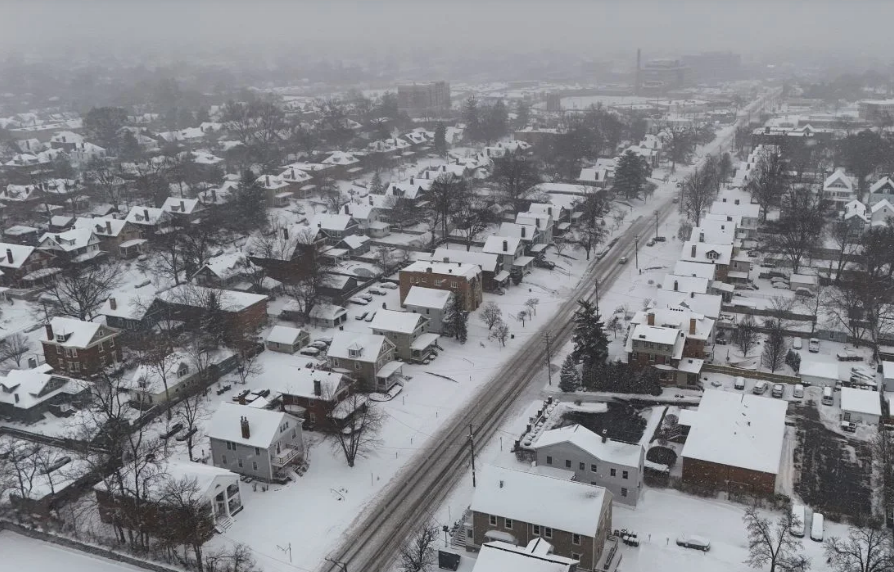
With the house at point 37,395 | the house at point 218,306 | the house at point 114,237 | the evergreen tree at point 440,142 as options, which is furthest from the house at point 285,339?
the evergreen tree at point 440,142

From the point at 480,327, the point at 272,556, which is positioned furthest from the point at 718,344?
the point at 272,556

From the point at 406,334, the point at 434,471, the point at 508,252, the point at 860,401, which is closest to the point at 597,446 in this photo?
the point at 434,471

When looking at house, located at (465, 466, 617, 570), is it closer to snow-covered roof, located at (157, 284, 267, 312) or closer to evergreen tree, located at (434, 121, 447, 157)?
snow-covered roof, located at (157, 284, 267, 312)

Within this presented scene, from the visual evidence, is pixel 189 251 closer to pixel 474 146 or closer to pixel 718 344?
pixel 718 344

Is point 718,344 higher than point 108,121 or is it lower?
lower

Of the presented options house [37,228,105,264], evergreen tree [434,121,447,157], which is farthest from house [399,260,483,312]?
evergreen tree [434,121,447,157]

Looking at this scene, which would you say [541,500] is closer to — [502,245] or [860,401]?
[860,401]
